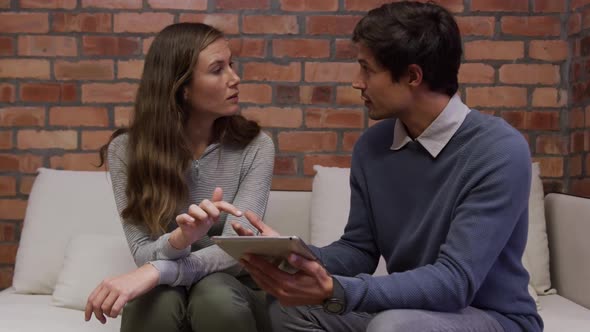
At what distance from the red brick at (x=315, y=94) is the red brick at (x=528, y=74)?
0.60m

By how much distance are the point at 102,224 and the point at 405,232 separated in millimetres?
1081

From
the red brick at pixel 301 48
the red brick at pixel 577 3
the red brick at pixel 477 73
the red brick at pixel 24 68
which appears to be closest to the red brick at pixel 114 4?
the red brick at pixel 24 68

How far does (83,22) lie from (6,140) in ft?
1.64

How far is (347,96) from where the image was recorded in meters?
2.55

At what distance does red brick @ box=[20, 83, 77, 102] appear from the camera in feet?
8.43

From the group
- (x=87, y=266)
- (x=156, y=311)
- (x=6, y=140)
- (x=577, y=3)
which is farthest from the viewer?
(x=6, y=140)

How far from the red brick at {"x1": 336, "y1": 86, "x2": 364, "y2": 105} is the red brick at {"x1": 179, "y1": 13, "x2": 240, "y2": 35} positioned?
1.35ft

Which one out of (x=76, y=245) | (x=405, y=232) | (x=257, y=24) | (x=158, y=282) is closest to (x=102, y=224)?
(x=76, y=245)

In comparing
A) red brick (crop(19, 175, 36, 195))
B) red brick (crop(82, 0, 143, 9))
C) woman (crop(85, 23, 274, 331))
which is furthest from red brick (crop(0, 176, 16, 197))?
woman (crop(85, 23, 274, 331))

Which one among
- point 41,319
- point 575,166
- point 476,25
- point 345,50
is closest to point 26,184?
point 41,319

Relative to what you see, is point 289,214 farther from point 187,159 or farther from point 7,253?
point 7,253

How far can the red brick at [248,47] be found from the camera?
2.54 meters

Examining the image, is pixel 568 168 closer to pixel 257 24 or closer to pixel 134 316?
pixel 257 24

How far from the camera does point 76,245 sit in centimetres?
218
